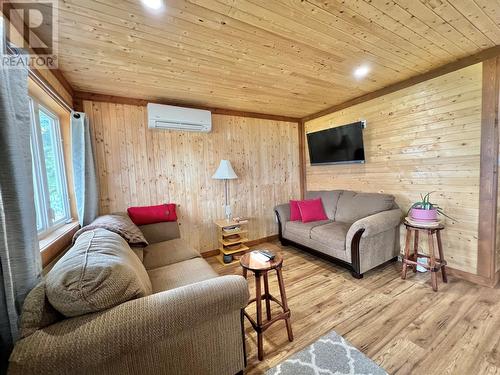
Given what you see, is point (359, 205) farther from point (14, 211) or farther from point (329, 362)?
point (14, 211)

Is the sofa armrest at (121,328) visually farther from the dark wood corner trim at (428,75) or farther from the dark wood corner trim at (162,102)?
the dark wood corner trim at (428,75)

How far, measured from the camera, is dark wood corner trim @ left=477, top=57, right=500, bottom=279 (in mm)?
2049

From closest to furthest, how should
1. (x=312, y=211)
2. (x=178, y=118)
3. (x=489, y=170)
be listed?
1. (x=489, y=170)
2. (x=178, y=118)
3. (x=312, y=211)

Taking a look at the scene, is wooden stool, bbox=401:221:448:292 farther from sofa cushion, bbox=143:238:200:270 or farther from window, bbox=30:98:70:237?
window, bbox=30:98:70:237

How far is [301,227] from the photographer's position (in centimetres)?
316

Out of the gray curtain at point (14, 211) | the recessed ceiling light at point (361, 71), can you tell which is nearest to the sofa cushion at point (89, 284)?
the gray curtain at point (14, 211)

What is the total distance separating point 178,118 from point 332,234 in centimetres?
257

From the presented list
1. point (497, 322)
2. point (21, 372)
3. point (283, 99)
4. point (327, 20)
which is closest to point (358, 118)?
point (283, 99)

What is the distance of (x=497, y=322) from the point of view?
1.68 metres

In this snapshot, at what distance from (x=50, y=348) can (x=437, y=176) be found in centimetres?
350

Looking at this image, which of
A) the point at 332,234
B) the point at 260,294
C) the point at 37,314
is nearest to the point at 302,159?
the point at 332,234

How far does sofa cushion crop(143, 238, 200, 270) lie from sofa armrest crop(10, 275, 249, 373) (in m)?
1.03

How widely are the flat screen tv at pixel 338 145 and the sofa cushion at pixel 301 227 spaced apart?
1.07 m

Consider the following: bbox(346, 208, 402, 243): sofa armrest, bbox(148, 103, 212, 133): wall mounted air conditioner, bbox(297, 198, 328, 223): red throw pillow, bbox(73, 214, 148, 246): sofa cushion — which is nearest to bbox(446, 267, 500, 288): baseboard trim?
bbox(346, 208, 402, 243): sofa armrest
